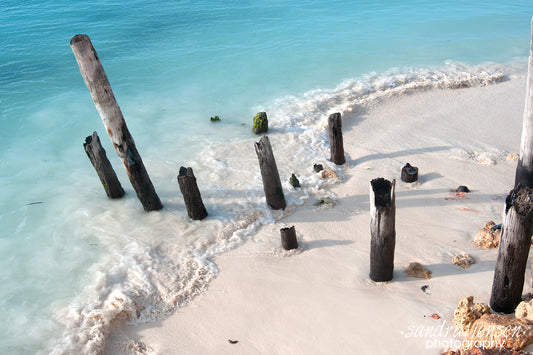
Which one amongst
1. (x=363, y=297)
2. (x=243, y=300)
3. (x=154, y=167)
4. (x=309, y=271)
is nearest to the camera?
(x=363, y=297)

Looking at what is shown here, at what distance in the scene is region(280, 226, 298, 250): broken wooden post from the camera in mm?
6988

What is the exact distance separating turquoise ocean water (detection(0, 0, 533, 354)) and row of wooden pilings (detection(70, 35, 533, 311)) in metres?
0.53

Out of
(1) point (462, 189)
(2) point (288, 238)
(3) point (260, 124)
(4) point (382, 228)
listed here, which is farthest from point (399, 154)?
(4) point (382, 228)

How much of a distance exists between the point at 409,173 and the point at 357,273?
3110mm

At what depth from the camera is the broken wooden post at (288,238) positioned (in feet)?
22.9

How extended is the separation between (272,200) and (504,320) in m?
4.52

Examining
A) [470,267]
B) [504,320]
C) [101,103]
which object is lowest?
[470,267]

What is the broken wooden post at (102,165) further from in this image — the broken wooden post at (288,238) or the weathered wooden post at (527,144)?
the weathered wooden post at (527,144)

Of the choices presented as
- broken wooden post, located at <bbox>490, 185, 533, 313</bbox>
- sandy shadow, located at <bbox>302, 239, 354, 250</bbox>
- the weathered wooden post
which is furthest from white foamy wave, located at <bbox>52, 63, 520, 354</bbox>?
the weathered wooden post

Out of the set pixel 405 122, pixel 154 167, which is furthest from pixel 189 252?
pixel 405 122

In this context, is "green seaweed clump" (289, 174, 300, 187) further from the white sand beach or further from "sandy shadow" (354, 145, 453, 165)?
"sandy shadow" (354, 145, 453, 165)

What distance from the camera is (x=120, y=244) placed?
25.4ft

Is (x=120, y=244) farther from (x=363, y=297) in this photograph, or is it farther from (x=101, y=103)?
(x=363, y=297)

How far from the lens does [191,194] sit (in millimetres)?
7777
